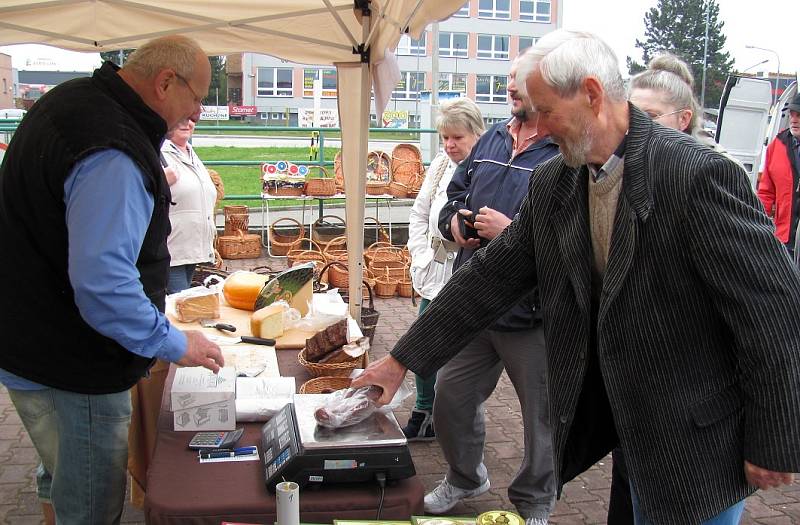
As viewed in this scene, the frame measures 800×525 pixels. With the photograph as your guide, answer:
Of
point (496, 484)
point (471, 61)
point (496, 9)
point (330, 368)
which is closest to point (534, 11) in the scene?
point (496, 9)

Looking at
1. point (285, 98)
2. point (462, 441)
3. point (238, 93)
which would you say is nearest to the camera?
point (462, 441)

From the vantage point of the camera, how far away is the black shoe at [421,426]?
404 cm

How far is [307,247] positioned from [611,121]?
25.2 ft

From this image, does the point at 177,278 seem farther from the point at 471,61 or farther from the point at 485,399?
the point at 471,61

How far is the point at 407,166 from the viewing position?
9.02 meters

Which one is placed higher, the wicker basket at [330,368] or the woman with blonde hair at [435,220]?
the woman with blonde hair at [435,220]

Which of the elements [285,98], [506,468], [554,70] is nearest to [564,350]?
[554,70]

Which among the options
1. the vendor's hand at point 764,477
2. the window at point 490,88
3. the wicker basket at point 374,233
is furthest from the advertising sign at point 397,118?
the window at point 490,88

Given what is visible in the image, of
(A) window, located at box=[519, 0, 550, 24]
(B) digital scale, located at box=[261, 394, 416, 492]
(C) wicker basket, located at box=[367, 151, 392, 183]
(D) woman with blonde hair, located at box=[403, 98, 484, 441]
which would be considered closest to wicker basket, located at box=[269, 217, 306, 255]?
(C) wicker basket, located at box=[367, 151, 392, 183]

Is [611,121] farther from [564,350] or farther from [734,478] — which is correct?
[734,478]

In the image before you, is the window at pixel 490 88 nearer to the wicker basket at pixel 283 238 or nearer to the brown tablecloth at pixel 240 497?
the wicker basket at pixel 283 238

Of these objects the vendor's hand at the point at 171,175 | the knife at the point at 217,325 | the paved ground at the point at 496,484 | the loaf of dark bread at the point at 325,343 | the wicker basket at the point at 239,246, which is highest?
the vendor's hand at the point at 171,175

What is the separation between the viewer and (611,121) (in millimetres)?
1578

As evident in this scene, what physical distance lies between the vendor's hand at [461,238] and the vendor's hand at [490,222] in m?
0.10
